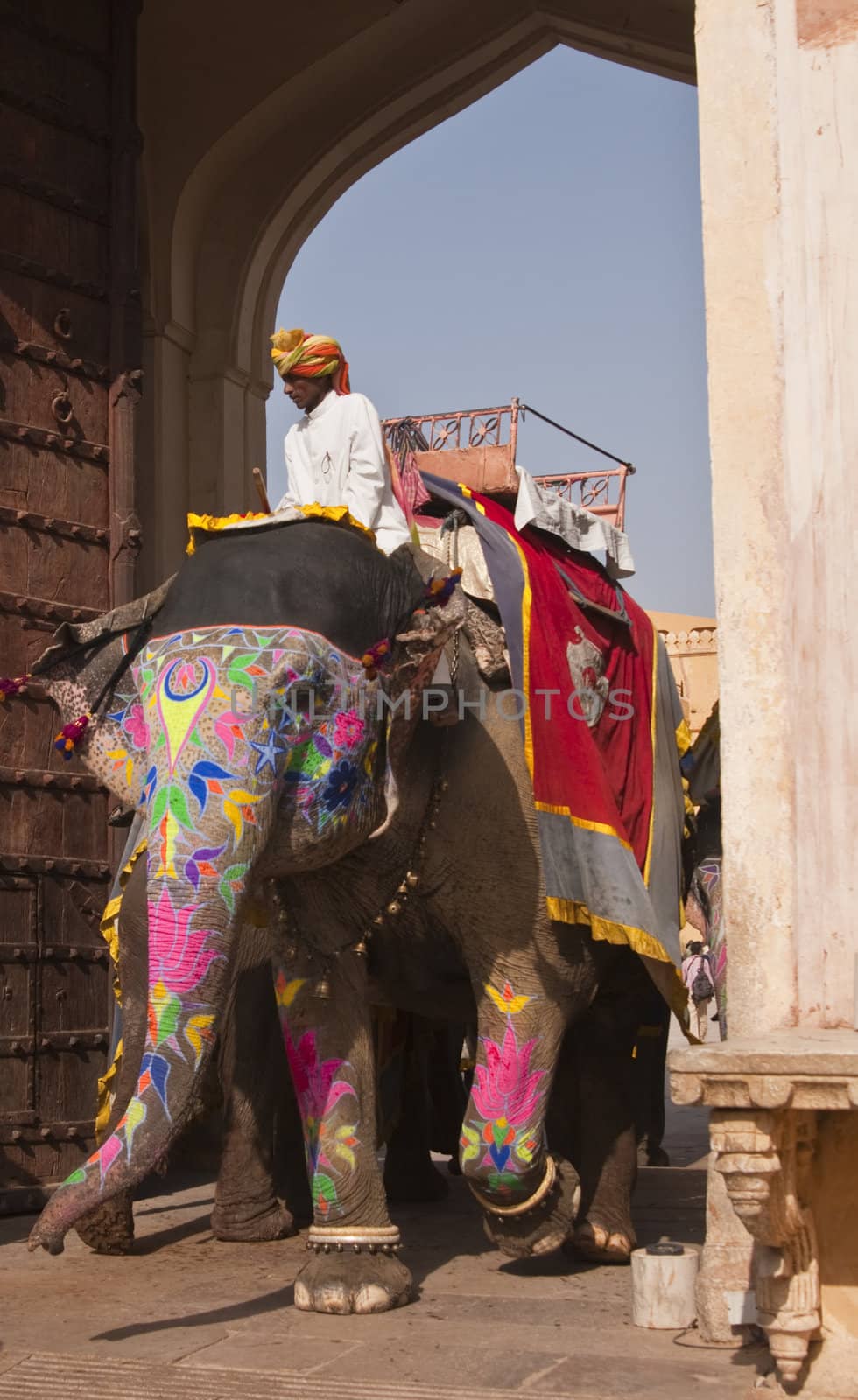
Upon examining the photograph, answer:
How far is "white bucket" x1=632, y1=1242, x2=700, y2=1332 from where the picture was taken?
4.55 meters

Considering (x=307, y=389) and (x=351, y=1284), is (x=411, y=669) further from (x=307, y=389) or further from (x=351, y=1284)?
(x=351, y=1284)

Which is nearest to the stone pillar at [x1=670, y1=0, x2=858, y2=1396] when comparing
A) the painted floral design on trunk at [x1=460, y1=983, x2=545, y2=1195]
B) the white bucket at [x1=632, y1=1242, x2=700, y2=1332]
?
the white bucket at [x1=632, y1=1242, x2=700, y2=1332]

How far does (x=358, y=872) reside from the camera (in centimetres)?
532

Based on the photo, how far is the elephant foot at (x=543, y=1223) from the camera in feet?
17.5

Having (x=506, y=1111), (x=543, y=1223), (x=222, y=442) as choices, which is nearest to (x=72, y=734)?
(x=506, y=1111)

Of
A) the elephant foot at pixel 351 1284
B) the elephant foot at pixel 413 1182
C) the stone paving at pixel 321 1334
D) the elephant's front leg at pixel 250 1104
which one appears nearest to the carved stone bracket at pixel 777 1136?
the stone paving at pixel 321 1334

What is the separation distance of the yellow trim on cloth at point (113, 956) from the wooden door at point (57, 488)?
61 cm

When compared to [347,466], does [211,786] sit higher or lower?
lower

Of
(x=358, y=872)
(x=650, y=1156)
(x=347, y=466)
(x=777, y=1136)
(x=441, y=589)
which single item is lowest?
(x=650, y=1156)

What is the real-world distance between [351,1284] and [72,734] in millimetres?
1669

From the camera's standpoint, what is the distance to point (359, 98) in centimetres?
884

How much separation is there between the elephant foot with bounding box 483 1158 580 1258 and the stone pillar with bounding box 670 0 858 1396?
3.52 feet

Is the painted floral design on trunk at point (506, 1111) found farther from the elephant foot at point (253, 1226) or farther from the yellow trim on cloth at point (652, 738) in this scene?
the elephant foot at point (253, 1226)

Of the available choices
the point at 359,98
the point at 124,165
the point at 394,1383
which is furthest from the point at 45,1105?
the point at 359,98
